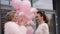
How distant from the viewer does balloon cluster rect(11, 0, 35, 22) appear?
1.37 m

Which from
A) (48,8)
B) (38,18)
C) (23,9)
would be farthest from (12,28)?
(48,8)

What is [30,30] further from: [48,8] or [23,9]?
[48,8]

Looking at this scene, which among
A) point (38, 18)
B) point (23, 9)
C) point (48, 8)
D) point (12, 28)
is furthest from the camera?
point (48, 8)

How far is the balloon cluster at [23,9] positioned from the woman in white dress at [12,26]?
65mm

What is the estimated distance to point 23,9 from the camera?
4.65 feet

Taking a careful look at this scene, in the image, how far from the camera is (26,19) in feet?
4.74

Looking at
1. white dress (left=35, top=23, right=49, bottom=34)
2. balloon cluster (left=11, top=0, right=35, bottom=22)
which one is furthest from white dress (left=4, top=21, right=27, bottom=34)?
white dress (left=35, top=23, right=49, bottom=34)

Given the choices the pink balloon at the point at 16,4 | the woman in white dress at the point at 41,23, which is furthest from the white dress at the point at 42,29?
the pink balloon at the point at 16,4

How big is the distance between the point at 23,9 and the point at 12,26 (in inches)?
9.3

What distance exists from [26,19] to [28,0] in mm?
224

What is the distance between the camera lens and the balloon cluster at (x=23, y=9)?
1371 millimetres

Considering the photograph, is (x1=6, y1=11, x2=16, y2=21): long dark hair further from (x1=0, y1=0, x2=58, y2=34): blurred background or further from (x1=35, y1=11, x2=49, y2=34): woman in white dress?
(x1=35, y1=11, x2=49, y2=34): woman in white dress

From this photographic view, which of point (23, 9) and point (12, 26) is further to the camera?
point (23, 9)

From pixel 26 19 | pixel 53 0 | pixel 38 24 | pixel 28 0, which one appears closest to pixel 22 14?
pixel 26 19
